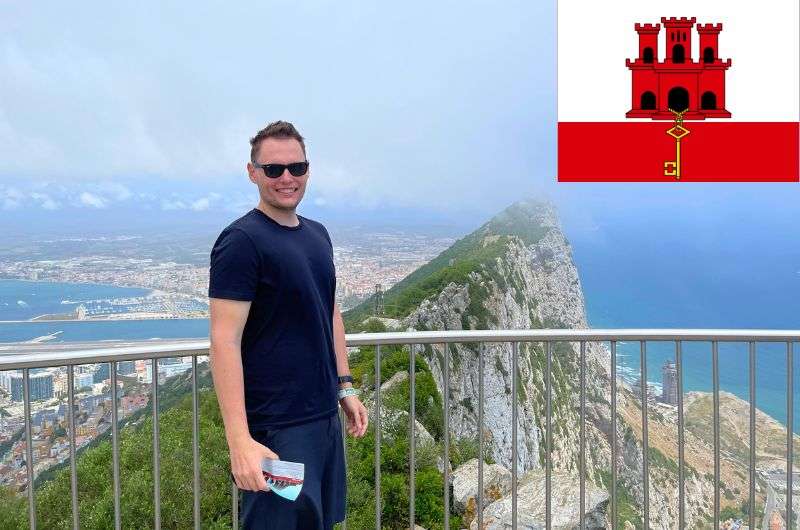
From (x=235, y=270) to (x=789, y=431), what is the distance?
8.18ft

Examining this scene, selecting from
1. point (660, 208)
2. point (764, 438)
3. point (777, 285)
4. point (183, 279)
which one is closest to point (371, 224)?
point (183, 279)

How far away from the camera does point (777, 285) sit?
64.3 metres

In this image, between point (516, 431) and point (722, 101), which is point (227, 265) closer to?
point (516, 431)

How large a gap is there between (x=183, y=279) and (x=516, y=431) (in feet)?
99.8

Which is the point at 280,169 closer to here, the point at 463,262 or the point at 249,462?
the point at 249,462

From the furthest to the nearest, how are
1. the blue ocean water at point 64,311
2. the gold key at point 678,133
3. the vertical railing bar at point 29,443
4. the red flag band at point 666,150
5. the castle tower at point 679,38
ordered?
the blue ocean water at point 64,311 → the red flag band at point 666,150 → the castle tower at point 679,38 → the gold key at point 678,133 → the vertical railing bar at point 29,443

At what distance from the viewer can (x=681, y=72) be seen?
9.09 meters

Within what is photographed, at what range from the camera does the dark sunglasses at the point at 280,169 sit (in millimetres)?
1687

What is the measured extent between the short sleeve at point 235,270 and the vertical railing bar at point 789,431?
2274mm

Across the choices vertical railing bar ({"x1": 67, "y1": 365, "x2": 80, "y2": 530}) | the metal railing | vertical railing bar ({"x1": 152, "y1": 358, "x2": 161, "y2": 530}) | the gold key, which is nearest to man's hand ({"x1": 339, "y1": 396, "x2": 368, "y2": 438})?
the metal railing

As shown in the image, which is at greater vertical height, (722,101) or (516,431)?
(722,101)

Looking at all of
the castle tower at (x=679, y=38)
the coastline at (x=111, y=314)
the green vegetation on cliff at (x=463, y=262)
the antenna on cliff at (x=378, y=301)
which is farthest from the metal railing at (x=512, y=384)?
the coastline at (x=111, y=314)

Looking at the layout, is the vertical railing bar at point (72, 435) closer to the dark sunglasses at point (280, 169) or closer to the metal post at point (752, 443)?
the dark sunglasses at point (280, 169)

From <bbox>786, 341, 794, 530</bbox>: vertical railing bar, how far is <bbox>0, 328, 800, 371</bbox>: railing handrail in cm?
10
